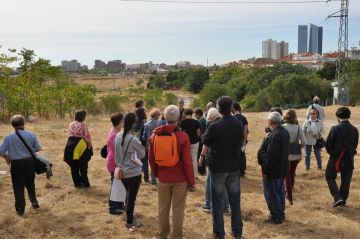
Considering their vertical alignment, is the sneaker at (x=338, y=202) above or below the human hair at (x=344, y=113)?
below

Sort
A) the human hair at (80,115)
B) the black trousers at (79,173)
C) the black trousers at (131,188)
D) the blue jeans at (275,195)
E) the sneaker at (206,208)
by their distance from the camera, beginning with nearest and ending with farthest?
1. the black trousers at (131,188)
2. the blue jeans at (275,195)
3. the sneaker at (206,208)
4. the human hair at (80,115)
5. the black trousers at (79,173)

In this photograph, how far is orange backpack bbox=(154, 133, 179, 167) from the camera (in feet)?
15.8

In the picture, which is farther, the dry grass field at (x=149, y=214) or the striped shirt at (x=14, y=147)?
the striped shirt at (x=14, y=147)

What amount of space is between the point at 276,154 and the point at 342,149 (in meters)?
1.40

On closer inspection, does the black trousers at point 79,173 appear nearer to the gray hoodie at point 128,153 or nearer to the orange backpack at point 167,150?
the gray hoodie at point 128,153

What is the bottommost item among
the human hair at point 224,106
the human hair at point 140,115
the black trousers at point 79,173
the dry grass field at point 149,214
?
the dry grass field at point 149,214

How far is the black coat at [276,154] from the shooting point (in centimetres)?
570

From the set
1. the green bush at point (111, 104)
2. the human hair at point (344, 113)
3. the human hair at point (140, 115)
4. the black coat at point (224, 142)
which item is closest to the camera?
the black coat at point (224, 142)

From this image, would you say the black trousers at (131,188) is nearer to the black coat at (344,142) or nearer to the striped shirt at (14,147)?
the striped shirt at (14,147)

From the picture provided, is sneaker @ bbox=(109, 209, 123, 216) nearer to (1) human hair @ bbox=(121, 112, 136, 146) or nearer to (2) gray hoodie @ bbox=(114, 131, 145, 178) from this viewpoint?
(2) gray hoodie @ bbox=(114, 131, 145, 178)

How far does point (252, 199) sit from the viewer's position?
7379mm

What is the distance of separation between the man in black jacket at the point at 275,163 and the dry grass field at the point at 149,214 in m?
0.28

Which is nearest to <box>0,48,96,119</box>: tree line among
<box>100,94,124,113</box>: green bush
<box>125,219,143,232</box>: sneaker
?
<box>100,94,124,113</box>: green bush

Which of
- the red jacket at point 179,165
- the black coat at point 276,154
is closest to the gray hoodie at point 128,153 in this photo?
the red jacket at point 179,165
